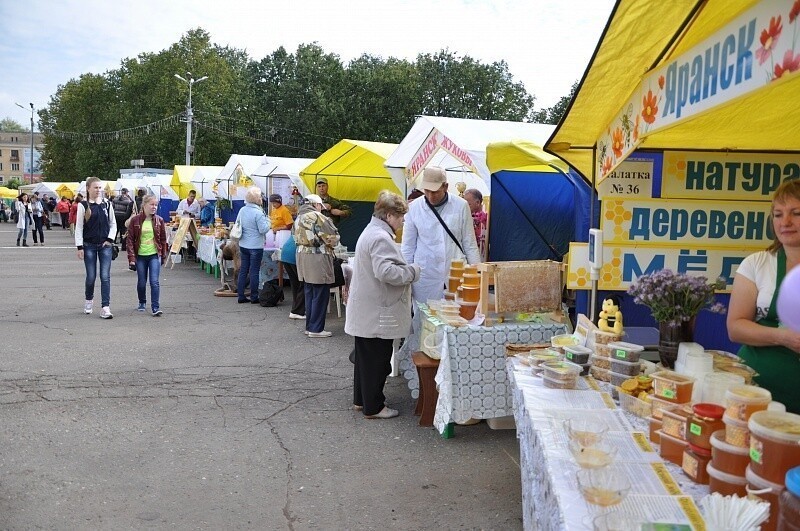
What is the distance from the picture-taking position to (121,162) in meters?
53.3

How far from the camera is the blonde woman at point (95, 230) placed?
8.70 m

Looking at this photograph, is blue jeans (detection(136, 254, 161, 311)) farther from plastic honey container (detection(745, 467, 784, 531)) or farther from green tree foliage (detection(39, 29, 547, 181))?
green tree foliage (detection(39, 29, 547, 181))

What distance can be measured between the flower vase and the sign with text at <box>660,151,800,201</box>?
4.16 feet

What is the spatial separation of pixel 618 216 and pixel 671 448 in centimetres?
215

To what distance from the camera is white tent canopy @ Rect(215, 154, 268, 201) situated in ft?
53.3

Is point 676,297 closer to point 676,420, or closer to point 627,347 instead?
point 627,347

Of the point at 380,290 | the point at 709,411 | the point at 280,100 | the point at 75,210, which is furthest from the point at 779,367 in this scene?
the point at 280,100

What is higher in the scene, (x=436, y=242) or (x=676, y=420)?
(x=436, y=242)

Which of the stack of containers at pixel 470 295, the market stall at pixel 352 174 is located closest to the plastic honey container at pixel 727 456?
the stack of containers at pixel 470 295

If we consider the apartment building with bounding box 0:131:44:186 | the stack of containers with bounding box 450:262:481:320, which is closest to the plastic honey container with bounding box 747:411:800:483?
the stack of containers with bounding box 450:262:481:320

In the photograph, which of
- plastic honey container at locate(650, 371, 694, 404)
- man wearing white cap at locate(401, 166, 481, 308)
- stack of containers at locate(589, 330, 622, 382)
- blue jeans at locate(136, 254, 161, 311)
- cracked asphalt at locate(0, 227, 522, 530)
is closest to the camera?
plastic honey container at locate(650, 371, 694, 404)

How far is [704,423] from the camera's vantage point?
6.70 ft

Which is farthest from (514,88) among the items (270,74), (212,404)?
(212,404)

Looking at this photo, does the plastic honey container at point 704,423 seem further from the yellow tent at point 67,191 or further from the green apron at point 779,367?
the yellow tent at point 67,191
